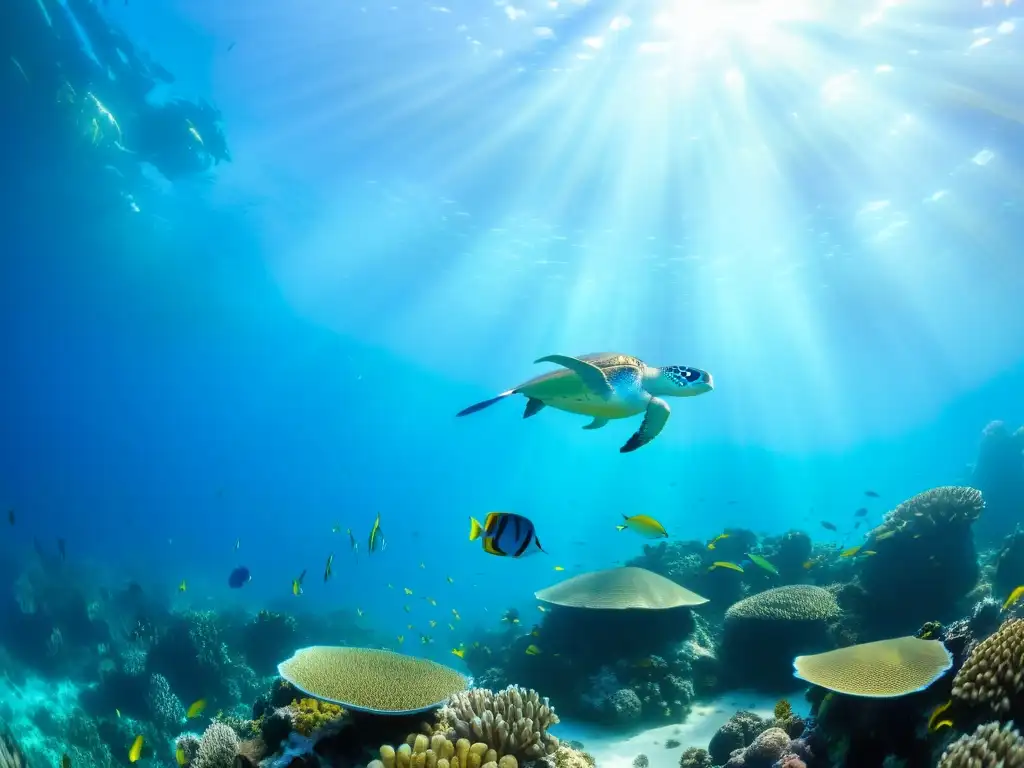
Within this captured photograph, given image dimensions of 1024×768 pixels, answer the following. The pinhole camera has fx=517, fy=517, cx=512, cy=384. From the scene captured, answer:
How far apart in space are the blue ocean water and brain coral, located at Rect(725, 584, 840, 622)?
9326mm

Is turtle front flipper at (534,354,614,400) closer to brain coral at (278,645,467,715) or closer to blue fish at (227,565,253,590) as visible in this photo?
brain coral at (278,645,467,715)

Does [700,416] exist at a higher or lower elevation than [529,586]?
higher

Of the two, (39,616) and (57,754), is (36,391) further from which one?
(57,754)

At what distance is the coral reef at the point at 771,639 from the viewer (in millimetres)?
8789

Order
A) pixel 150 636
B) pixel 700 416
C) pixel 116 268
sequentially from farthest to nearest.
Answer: pixel 700 416 → pixel 116 268 → pixel 150 636

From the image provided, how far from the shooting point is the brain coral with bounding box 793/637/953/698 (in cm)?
420

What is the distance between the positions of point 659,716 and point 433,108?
1096 inches

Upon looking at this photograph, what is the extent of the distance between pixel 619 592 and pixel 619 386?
6359mm

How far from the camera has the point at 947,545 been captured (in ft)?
33.3

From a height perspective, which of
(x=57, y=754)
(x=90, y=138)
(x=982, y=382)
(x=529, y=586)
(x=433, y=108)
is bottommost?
(x=57, y=754)

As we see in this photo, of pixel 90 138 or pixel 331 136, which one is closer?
pixel 90 138

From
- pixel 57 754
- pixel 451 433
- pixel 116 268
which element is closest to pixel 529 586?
pixel 451 433

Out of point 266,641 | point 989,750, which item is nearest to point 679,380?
point 989,750

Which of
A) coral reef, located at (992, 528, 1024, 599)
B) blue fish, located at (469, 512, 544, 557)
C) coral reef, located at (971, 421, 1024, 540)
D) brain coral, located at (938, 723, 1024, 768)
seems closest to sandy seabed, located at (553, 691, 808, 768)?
blue fish, located at (469, 512, 544, 557)
